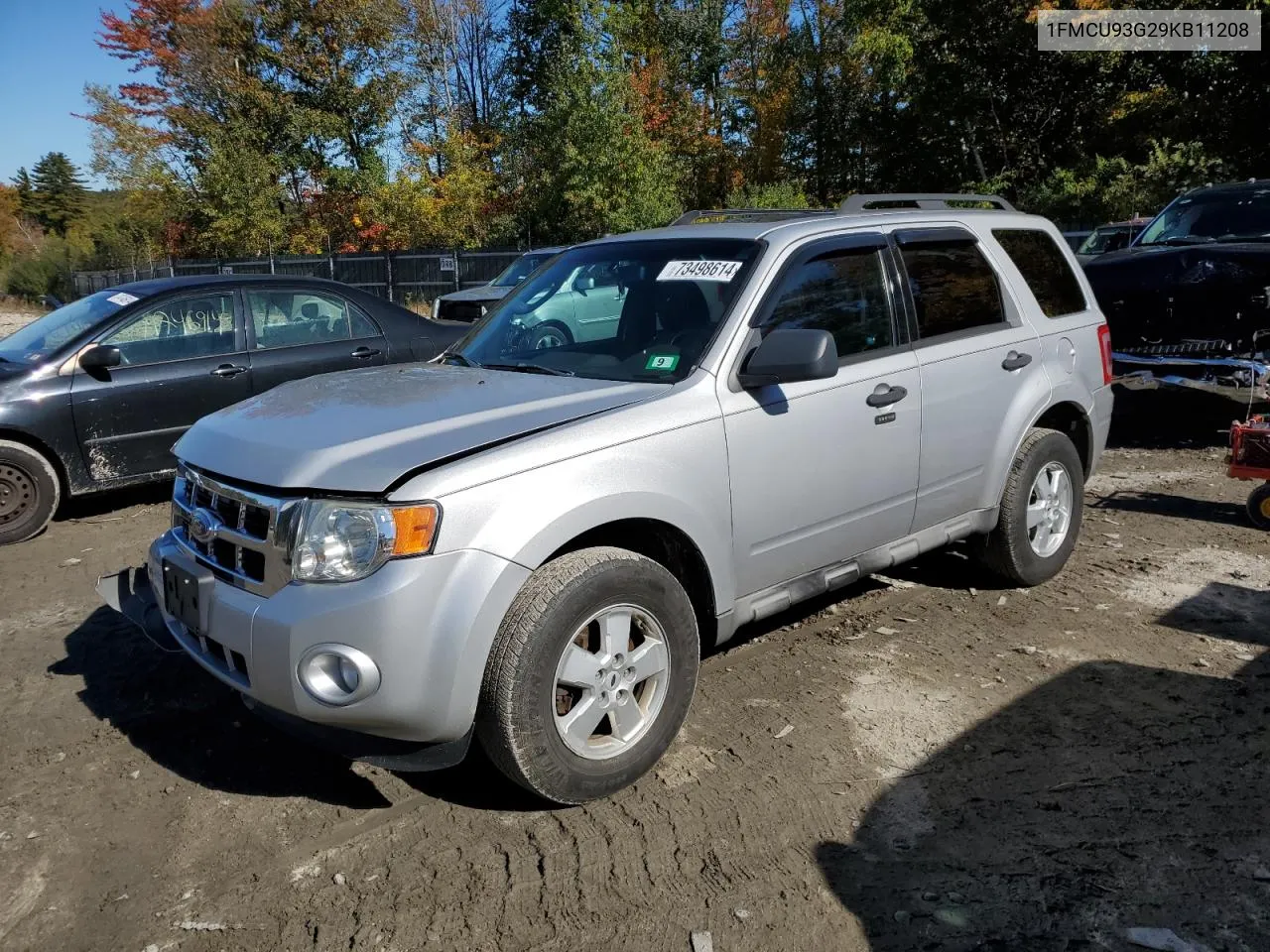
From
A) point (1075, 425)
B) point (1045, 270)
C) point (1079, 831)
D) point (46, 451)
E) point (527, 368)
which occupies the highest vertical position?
point (1045, 270)

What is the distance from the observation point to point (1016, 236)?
5.04 metres

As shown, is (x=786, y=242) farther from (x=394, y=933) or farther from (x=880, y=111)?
(x=880, y=111)

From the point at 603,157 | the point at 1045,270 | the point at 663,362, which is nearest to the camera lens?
the point at 663,362

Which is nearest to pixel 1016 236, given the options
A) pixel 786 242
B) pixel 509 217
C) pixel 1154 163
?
pixel 786 242

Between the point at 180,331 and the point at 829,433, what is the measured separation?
16.8 feet

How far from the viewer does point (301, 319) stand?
742cm

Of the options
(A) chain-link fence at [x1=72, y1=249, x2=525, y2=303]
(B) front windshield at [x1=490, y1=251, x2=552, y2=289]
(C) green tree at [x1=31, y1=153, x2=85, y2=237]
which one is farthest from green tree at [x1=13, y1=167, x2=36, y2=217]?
(B) front windshield at [x1=490, y1=251, x2=552, y2=289]

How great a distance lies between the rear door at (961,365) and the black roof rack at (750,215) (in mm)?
409

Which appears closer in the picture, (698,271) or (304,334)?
(698,271)

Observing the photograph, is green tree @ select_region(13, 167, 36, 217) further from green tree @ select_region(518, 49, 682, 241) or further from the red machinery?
the red machinery

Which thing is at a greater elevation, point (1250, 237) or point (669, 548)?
point (1250, 237)

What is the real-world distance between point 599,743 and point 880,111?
107ft

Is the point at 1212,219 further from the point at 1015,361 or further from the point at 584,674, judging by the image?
the point at 584,674

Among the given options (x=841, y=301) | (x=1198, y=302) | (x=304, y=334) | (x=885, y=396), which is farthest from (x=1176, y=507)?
(x=304, y=334)
